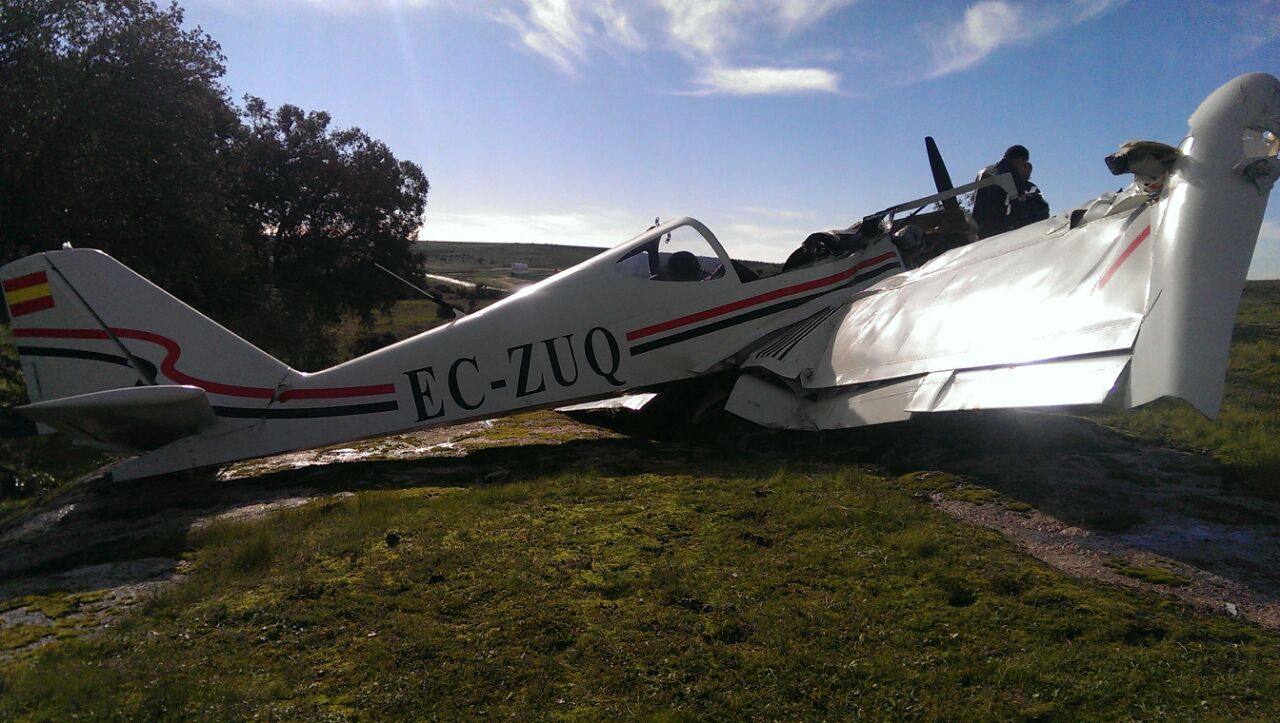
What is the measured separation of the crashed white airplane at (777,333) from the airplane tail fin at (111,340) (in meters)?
0.02

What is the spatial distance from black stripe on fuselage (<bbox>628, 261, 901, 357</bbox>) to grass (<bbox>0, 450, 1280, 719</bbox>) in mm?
2814

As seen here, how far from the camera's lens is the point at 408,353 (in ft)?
21.2

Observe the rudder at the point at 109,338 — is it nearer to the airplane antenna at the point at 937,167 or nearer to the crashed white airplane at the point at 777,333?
the crashed white airplane at the point at 777,333

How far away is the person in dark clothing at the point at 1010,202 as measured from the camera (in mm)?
9102

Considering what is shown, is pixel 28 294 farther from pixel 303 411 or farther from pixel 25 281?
pixel 303 411

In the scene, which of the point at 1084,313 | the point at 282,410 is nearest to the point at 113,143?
the point at 282,410

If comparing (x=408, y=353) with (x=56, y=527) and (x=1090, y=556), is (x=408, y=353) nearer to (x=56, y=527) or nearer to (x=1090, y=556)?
(x=56, y=527)

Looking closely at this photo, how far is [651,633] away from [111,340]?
225 inches

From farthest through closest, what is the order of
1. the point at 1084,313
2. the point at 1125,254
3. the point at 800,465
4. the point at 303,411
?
the point at 303,411
the point at 800,465
the point at 1125,254
the point at 1084,313

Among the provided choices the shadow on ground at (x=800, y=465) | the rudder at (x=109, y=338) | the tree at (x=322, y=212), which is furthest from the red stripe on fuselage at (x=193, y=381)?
the tree at (x=322, y=212)

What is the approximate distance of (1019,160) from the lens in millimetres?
9203

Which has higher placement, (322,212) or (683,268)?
(322,212)

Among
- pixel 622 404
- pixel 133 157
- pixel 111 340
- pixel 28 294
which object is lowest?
pixel 622 404

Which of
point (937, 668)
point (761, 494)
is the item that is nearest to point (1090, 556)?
point (937, 668)
